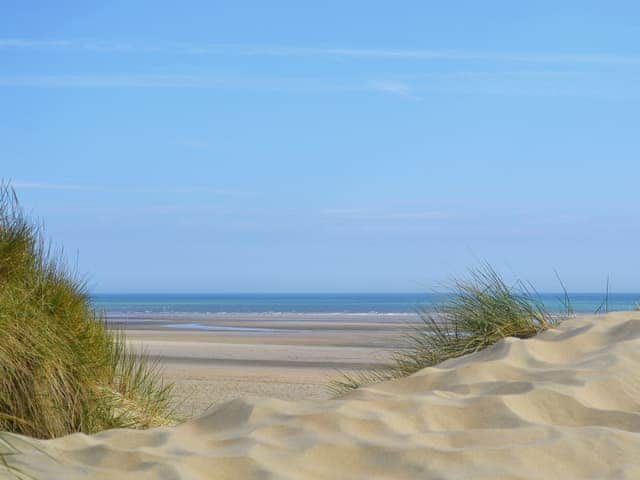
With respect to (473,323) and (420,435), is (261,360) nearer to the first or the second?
(473,323)

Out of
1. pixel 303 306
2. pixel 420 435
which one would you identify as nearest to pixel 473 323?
pixel 420 435

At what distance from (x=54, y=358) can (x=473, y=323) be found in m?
2.56

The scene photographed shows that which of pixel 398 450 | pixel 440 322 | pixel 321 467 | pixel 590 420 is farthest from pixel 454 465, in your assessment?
pixel 440 322

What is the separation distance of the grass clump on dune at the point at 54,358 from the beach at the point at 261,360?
93 cm

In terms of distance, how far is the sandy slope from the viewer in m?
2.87

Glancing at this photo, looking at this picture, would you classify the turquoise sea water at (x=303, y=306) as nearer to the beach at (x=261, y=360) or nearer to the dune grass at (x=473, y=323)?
the beach at (x=261, y=360)

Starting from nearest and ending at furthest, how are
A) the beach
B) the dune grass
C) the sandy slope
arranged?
1. the sandy slope
2. the dune grass
3. the beach

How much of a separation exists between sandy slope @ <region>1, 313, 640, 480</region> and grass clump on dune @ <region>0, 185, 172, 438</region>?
2.57 feet

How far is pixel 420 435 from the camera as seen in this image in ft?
10.3

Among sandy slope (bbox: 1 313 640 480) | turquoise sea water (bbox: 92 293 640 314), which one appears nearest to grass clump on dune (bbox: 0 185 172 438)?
sandy slope (bbox: 1 313 640 480)

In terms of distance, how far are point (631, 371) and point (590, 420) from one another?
58cm

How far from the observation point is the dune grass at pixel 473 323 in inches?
204

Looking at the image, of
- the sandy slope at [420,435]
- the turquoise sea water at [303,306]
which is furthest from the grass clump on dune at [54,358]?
the turquoise sea water at [303,306]

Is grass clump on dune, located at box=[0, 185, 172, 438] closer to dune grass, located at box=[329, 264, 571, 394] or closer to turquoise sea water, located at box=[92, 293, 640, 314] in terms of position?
dune grass, located at box=[329, 264, 571, 394]
